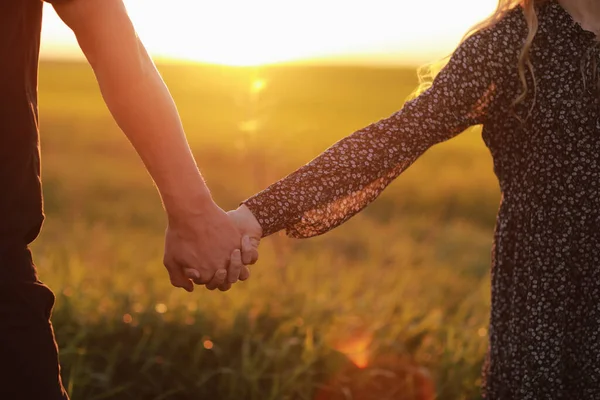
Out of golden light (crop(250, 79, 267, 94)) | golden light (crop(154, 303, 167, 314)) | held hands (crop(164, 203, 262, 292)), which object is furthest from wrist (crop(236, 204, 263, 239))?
golden light (crop(250, 79, 267, 94))

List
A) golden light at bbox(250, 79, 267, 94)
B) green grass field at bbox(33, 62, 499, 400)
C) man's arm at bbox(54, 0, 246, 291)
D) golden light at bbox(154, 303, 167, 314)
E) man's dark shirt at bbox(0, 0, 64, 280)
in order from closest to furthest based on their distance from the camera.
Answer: man's dark shirt at bbox(0, 0, 64, 280)
man's arm at bbox(54, 0, 246, 291)
green grass field at bbox(33, 62, 499, 400)
golden light at bbox(154, 303, 167, 314)
golden light at bbox(250, 79, 267, 94)

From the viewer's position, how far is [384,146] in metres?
2.13

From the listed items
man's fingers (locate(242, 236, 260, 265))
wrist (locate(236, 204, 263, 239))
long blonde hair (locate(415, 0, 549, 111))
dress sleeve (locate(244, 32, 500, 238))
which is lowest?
man's fingers (locate(242, 236, 260, 265))

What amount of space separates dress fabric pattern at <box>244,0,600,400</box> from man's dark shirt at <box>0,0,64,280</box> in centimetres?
73

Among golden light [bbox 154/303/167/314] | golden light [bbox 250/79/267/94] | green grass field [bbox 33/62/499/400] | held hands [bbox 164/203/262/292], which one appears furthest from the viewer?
golden light [bbox 250/79/267/94]

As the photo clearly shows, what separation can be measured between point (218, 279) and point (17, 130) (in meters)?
0.79

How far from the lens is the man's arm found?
1662 millimetres

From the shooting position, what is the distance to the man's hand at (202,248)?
2.02m

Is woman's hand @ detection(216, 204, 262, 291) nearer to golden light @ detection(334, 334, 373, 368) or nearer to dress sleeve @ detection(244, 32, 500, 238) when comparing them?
dress sleeve @ detection(244, 32, 500, 238)

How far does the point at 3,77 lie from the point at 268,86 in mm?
2438

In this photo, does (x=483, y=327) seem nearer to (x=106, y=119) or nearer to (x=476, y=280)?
(x=476, y=280)

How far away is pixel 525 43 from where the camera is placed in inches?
81.4

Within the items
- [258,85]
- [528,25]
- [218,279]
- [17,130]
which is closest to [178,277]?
[218,279]

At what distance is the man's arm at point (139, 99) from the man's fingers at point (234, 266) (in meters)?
0.18
